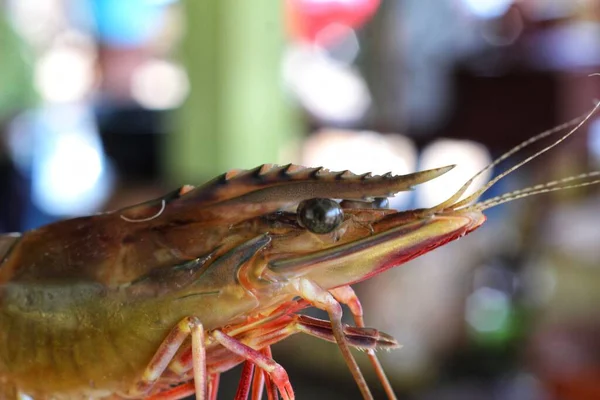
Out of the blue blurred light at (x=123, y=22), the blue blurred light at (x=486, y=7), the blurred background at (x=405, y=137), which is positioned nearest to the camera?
the blurred background at (x=405, y=137)

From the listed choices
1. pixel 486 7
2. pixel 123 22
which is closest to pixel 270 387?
pixel 486 7

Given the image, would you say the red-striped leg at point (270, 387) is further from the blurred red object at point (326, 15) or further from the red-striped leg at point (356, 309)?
the blurred red object at point (326, 15)

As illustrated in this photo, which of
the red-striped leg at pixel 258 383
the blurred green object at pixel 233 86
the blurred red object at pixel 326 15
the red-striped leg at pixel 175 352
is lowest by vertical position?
the red-striped leg at pixel 258 383

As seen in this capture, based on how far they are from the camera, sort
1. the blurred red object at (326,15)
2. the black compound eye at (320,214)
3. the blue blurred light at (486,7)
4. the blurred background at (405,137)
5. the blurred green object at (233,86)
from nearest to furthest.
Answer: the black compound eye at (320,214), the blurred background at (405,137), the blurred green object at (233,86), the blue blurred light at (486,7), the blurred red object at (326,15)

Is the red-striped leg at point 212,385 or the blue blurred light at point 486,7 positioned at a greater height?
the blue blurred light at point 486,7

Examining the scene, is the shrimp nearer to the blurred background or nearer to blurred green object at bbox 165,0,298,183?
the blurred background

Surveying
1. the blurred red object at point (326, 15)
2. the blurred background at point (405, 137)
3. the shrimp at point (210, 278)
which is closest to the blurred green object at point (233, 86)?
the blurred background at point (405, 137)

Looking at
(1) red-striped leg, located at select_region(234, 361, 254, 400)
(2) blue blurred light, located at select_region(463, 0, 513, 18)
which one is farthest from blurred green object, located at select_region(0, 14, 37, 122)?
(1) red-striped leg, located at select_region(234, 361, 254, 400)

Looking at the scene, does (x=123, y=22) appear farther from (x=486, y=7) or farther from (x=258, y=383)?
(x=258, y=383)

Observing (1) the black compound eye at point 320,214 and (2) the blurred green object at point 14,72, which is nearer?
(1) the black compound eye at point 320,214
